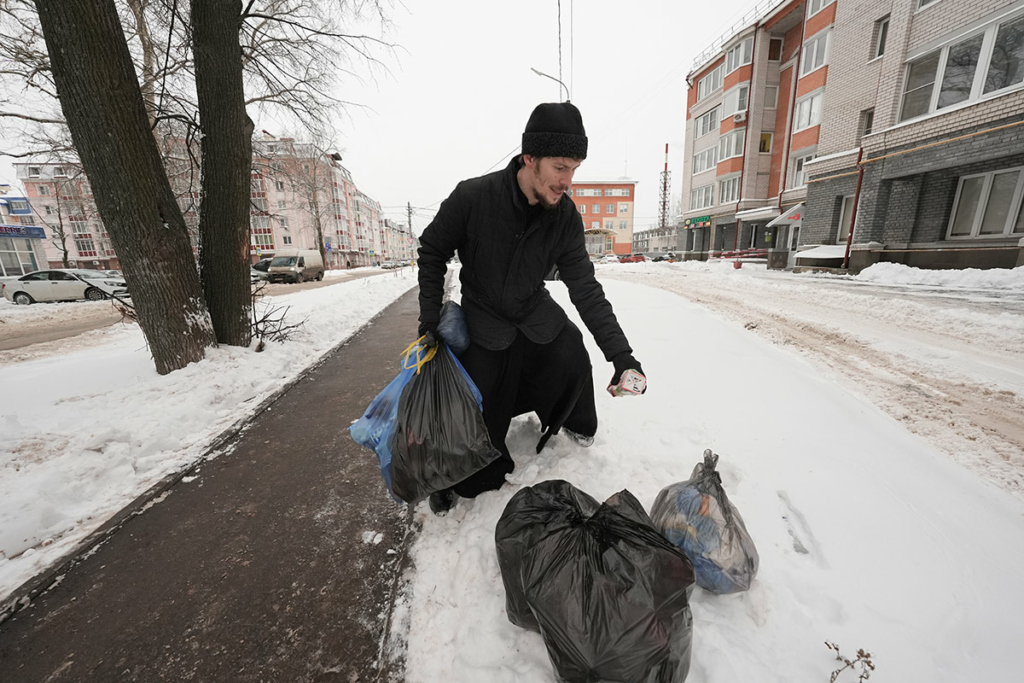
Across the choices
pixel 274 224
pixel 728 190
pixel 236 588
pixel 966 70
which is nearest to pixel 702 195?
pixel 728 190

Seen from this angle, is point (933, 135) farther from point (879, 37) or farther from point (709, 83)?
point (709, 83)

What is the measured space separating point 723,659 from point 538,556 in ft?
2.08

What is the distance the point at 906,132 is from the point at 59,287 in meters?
26.8

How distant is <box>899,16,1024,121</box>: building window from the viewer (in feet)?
27.9

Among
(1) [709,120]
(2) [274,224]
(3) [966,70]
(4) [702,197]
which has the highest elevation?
(1) [709,120]

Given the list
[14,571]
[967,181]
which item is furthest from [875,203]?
[14,571]

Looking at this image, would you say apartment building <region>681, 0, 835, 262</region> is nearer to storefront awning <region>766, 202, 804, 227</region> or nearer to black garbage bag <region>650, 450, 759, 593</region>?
storefront awning <region>766, 202, 804, 227</region>

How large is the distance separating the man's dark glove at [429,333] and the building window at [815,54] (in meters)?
22.4

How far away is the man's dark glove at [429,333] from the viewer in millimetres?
1884

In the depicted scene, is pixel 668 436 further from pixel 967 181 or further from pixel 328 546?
pixel 967 181

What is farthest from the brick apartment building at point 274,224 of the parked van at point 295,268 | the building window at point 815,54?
the building window at point 815,54

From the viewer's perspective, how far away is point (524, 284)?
1.99 m

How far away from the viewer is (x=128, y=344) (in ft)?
20.9

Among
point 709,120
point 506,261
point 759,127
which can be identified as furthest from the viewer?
point 709,120
